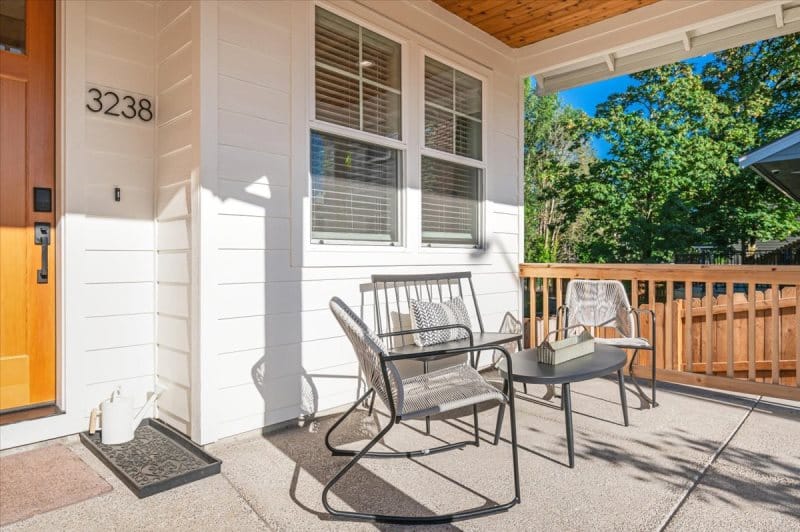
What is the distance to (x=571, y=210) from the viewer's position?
11.7 m

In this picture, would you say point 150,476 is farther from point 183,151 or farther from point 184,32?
point 184,32

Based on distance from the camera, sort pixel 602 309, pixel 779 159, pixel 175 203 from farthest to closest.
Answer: pixel 602 309, pixel 175 203, pixel 779 159

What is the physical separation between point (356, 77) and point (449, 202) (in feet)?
4.35

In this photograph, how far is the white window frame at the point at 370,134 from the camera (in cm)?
312

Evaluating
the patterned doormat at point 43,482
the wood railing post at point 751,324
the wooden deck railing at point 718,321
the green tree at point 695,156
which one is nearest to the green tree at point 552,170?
the green tree at point 695,156

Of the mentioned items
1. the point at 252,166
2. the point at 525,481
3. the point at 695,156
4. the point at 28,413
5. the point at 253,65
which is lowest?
the point at 525,481

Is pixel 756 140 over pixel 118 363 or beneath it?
over

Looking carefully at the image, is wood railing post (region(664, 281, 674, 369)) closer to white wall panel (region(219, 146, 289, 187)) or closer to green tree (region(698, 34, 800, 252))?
white wall panel (region(219, 146, 289, 187))

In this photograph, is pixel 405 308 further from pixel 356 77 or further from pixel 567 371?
pixel 356 77

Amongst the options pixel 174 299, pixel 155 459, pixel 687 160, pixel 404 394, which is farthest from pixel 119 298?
pixel 687 160

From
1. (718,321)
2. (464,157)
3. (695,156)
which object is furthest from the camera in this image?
(695,156)

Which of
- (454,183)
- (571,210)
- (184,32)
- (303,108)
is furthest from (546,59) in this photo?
(571,210)

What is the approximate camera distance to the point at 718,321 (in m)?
5.21

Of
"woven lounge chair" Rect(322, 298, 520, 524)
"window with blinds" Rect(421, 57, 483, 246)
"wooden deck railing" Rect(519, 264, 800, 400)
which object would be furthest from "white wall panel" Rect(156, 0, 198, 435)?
"wooden deck railing" Rect(519, 264, 800, 400)
